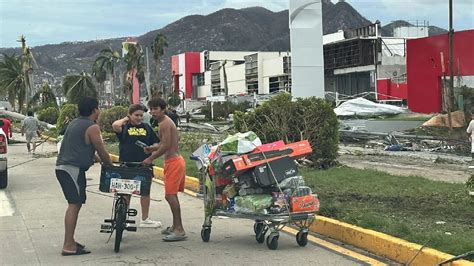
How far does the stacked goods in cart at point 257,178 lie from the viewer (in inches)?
286

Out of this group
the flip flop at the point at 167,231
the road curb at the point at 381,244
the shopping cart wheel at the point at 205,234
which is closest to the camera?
the road curb at the point at 381,244

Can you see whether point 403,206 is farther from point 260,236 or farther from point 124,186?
point 124,186

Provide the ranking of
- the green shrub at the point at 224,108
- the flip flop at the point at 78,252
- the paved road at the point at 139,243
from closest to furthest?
the paved road at the point at 139,243 → the flip flop at the point at 78,252 → the green shrub at the point at 224,108

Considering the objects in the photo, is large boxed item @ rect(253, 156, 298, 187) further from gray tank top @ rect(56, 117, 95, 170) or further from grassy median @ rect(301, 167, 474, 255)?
gray tank top @ rect(56, 117, 95, 170)

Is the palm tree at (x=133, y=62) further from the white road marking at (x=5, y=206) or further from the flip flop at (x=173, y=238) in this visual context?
the flip flop at (x=173, y=238)

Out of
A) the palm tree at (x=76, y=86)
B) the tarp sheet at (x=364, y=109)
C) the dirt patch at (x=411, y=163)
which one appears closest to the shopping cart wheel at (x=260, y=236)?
the dirt patch at (x=411, y=163)

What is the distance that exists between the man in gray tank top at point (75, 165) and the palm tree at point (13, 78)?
72752 millimetres

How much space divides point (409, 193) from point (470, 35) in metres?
28.3

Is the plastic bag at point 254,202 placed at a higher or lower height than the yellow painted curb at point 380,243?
higher

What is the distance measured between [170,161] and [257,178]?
4.69 feet

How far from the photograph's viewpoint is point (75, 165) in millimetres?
7328

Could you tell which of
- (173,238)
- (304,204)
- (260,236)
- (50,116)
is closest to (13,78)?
(50,116)

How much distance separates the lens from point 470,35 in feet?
117

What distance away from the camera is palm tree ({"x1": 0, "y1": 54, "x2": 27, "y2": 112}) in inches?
2995
